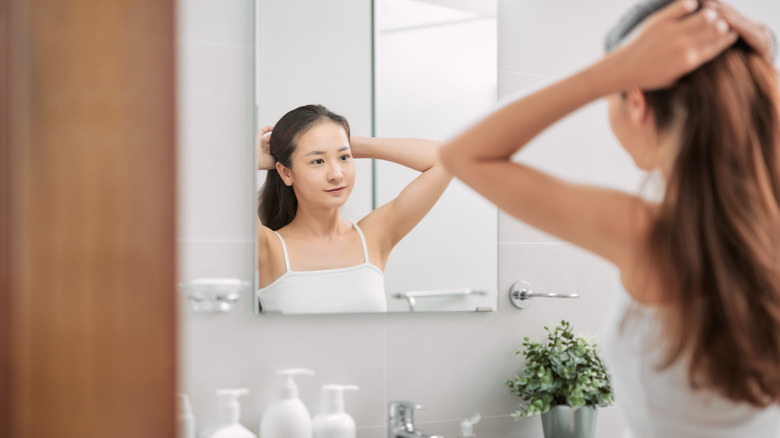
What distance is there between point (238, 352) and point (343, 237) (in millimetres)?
325

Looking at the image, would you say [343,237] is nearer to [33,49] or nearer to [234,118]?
[234,118]

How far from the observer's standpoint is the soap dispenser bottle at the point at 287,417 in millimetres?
1470

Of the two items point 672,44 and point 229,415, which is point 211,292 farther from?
point 672,44

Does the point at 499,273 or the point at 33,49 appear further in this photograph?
the point at 499,273

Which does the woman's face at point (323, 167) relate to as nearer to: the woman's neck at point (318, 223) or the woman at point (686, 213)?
the woman's neck at point (318, 223)

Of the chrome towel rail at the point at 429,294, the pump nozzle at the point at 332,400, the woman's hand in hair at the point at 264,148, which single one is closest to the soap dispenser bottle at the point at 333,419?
the pump nozzle at the point at 332,400

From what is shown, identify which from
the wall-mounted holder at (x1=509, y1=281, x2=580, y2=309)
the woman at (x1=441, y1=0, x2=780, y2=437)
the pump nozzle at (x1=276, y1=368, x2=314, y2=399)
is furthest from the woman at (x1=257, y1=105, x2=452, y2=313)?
the woman at (x1=441, y1=0, x2=780, y2=437)

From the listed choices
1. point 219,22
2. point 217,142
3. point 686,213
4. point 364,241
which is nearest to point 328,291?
point 364,241

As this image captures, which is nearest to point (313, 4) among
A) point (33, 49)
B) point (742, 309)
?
point (742, 309)

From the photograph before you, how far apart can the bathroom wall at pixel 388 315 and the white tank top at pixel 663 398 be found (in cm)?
90

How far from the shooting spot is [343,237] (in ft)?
5.37

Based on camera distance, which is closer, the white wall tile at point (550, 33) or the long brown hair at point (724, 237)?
the long brown hair at point (724, 237)

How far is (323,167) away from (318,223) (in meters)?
0.12

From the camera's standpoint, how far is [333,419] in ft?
4.92
